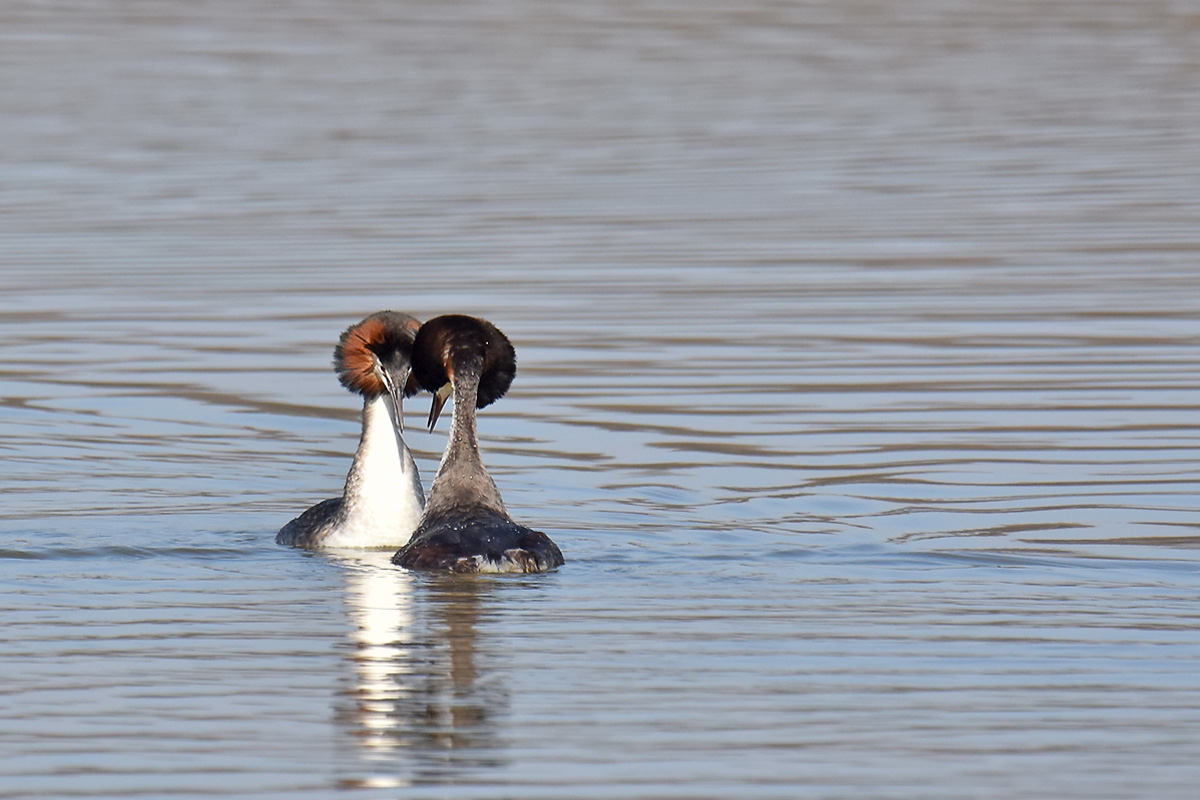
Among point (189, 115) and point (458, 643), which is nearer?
point (458, 643)

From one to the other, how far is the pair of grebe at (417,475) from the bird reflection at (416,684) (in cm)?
18

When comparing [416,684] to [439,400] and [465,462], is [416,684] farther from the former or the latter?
[439,400]

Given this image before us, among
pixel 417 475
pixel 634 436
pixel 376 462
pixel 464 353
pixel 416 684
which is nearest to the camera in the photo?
pixel 416 684

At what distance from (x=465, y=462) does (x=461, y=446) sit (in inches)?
2.4

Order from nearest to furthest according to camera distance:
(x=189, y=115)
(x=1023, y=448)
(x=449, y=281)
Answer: (x=1023, y=448)
(x=449, y=281)
(x=189, y=115)

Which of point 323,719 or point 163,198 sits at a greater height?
point 163,198

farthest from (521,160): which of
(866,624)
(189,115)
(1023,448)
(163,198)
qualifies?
(866,624)

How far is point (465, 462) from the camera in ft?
31.1

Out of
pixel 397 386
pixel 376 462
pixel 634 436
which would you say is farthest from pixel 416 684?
pixel 634 436

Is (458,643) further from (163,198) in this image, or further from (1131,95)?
(1131,95)

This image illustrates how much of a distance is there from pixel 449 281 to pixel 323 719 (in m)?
9.49

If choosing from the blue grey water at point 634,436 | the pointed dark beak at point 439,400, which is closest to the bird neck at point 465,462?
the pointed dark beak at point 439,400

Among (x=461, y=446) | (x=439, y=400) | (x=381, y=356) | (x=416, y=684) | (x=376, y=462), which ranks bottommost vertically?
(x=416, y=684)

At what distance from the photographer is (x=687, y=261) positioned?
1703 cm
